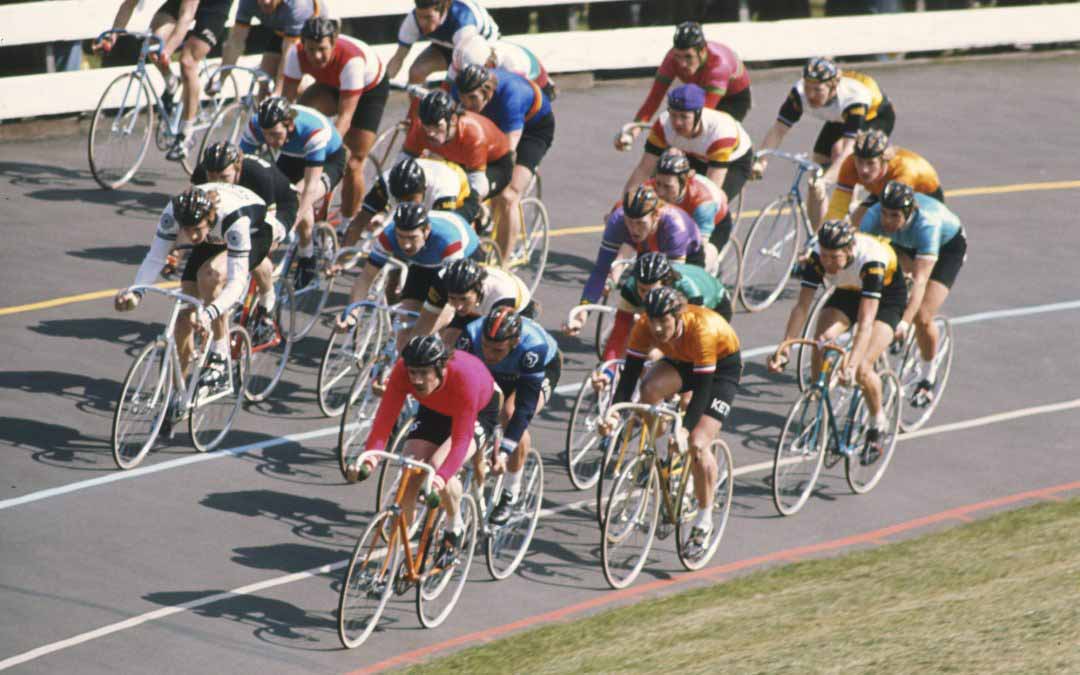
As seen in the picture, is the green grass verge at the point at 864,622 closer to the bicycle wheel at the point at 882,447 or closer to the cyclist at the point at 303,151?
the bicycle wheel at the point at 882,447

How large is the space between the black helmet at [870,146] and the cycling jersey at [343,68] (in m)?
4.21

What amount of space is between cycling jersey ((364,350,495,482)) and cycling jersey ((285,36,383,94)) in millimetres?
5544

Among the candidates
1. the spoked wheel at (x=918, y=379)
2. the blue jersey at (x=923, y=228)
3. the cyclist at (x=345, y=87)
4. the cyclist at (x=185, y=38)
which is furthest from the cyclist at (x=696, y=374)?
the cyclist at (x=185, y=38)

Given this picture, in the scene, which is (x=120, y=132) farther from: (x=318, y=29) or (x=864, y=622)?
(x=864, y=622)

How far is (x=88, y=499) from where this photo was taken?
1141 cm

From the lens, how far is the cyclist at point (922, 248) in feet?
42.0

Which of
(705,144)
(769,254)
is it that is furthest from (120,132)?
(769,254)

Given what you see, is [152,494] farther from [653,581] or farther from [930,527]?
[930,527]

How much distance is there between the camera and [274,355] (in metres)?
13.5

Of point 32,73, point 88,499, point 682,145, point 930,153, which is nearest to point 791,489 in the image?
point 682,145

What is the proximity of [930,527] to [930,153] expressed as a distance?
30.6ft

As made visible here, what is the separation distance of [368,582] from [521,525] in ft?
5.35

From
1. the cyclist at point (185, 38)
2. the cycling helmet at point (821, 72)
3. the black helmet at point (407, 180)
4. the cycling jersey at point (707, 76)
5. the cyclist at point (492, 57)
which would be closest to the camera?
the black helmet at point (407, 180)

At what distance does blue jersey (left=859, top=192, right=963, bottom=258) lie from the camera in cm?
1309
